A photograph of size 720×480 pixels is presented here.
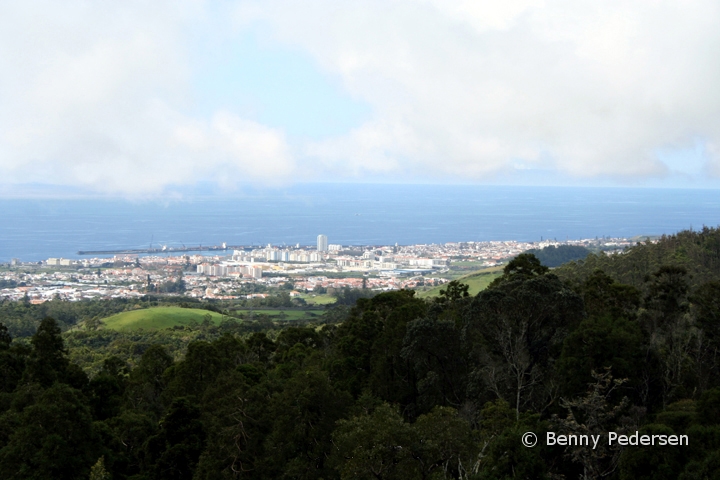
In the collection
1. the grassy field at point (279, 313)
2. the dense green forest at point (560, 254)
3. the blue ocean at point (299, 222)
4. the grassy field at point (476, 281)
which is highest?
the blue ocean at point (299, 222)

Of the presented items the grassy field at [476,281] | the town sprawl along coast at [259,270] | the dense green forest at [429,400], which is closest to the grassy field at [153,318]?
the town sprawl along coast at [259,270]

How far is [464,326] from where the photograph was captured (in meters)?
14.7

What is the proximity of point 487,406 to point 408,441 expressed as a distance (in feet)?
12.0

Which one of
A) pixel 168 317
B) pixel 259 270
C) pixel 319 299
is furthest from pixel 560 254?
pixel 168 317

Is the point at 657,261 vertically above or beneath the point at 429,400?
above

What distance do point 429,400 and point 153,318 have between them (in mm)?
30941

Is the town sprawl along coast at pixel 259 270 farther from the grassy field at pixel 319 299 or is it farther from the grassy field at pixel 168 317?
the grassy field at pixel 168 317

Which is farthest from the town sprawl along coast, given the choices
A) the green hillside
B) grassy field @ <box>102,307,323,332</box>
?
the green hillside

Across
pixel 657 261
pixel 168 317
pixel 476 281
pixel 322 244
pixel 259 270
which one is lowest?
pixel 168 317

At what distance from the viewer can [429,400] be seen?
14.6m

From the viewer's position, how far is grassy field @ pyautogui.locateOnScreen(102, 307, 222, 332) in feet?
133

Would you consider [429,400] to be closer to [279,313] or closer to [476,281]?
[279,313]

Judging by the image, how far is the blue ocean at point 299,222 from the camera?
324 feet

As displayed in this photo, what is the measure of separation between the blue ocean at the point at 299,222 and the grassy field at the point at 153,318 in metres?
44.3
